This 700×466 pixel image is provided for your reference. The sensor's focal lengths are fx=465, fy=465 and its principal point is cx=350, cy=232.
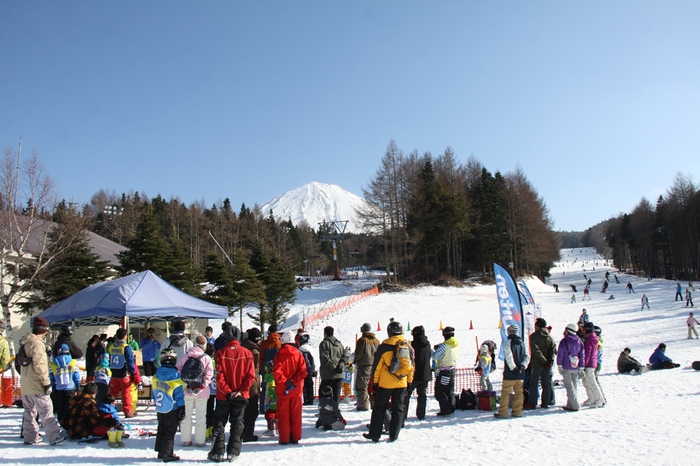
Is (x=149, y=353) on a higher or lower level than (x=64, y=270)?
lower

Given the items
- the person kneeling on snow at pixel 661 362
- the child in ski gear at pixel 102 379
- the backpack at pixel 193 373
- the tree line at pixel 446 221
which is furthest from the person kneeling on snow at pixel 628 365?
the tree line at pixel 446 221

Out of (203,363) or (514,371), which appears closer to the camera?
(203,363)

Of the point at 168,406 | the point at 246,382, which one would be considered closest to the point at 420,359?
the point at 246,382

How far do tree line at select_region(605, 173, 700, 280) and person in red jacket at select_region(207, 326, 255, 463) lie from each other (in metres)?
68.4

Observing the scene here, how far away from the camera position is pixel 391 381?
6629mm

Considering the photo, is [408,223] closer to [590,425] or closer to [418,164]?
[418,164]

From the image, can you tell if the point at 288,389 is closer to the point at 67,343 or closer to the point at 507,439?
the point at 507,439

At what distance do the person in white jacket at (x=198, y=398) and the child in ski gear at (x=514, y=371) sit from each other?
15.8 ft

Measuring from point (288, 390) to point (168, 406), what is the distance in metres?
1.58

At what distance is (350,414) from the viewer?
901cm

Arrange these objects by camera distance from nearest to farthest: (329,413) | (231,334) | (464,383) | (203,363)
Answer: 1. (203,363)
2. (231,334)
3. (329,413)
4. (464,383)

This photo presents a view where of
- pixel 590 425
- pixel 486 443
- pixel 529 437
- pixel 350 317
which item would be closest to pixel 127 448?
pixel 486 443

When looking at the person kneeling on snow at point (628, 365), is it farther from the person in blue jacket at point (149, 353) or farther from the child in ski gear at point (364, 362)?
the person in blue jacket at point (149, 353)

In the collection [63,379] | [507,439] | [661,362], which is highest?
[63,379]
